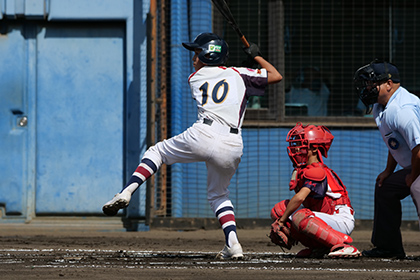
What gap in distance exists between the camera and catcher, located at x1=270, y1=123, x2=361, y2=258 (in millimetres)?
6164

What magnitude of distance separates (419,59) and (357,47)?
0.92 metres

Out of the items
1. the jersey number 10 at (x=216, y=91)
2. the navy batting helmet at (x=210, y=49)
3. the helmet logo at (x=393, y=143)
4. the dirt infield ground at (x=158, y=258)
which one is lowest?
the dirt infield ground at (x=158, y=258)

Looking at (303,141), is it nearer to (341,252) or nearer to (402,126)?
(402,126)

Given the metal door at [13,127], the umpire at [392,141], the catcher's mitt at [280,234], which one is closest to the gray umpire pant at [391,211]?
the umpire at [392,141]

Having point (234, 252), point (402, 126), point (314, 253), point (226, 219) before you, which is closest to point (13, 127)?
point (226, 219)

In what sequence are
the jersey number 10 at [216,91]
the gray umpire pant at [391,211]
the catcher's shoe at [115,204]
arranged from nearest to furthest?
the catcher's shoe at [115,204], the jersey number 10 at [216,91], the gray umpire pant at [391,211]

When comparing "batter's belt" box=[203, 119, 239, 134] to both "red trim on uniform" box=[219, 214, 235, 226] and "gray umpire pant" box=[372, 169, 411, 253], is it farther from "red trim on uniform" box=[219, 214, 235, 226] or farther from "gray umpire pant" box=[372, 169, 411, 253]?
"gray umpire pant" box=[372, 169, 411, 253]

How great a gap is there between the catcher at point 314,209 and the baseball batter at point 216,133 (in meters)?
0.47

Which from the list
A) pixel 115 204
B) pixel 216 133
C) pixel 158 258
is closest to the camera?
pixel 115 204

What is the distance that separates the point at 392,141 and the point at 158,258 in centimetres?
228

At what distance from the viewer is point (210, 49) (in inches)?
257

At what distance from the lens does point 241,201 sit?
9.99 m

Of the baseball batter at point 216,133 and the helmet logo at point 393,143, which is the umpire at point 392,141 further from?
the baseball batter at point 216,133

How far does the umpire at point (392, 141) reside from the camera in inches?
243
